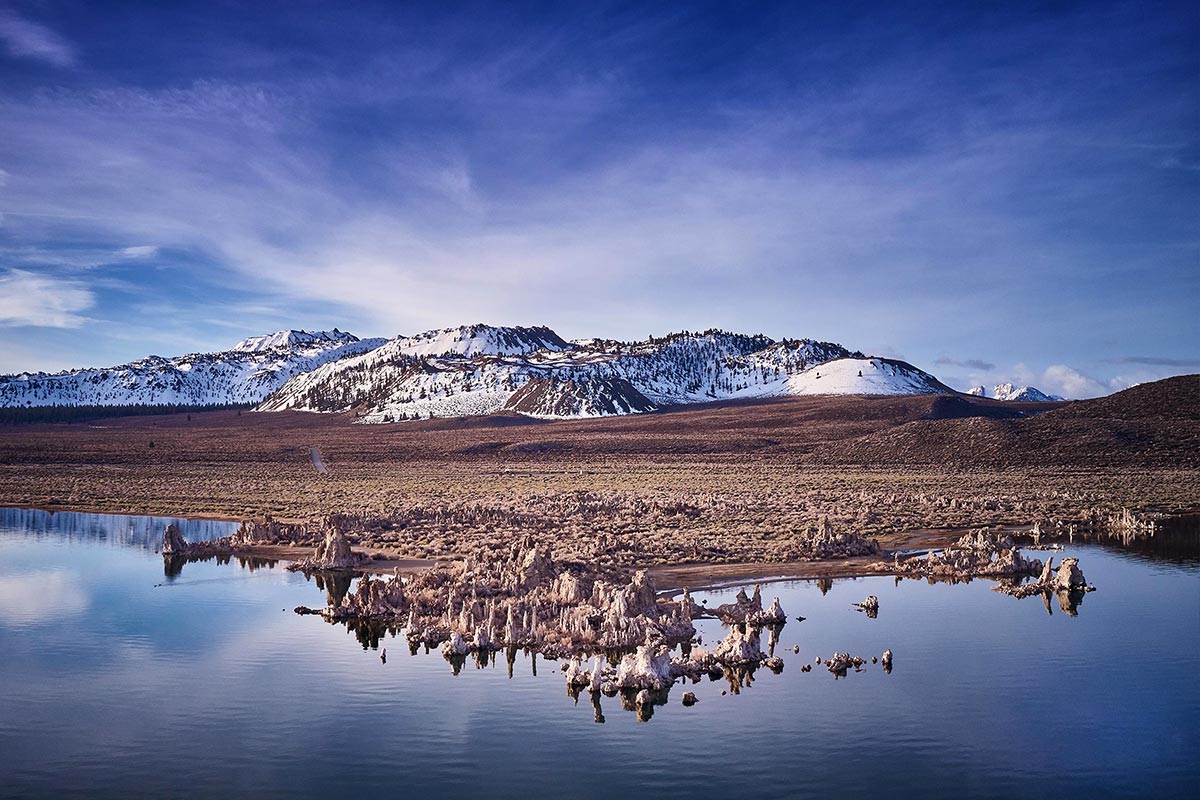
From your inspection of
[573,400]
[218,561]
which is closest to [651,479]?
[218,561]

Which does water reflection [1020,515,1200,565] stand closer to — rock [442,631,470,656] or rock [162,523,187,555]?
rock [442,631,470,656]

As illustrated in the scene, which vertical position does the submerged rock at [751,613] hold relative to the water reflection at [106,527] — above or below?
below

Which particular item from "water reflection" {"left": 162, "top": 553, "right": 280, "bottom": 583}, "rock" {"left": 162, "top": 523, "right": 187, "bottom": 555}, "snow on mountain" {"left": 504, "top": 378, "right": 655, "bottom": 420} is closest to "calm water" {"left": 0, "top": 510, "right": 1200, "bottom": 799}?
"water reflection" {"left": 162, "top": 553, "right": 280, "bottom": 583}

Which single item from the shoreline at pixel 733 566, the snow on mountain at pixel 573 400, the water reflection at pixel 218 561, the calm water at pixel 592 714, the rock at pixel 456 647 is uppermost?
the snow on mountain at pixel 573 400

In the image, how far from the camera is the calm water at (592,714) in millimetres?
14070

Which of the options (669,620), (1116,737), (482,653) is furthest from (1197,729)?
(482,653)

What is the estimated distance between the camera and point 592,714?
1691 centimetres

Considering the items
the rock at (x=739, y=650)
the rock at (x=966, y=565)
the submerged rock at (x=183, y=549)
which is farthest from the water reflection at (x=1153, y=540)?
the submerged rock at (x=183, y=549)

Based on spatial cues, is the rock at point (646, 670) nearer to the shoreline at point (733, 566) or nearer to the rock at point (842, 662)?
the rock at point (842, 662)

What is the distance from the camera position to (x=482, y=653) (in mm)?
20906

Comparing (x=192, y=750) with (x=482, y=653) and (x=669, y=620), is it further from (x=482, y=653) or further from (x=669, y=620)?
(x=669, y=620)

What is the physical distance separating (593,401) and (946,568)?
15446 cm

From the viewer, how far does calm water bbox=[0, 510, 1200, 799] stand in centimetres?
1407

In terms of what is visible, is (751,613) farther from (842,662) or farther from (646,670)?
(646,670)
